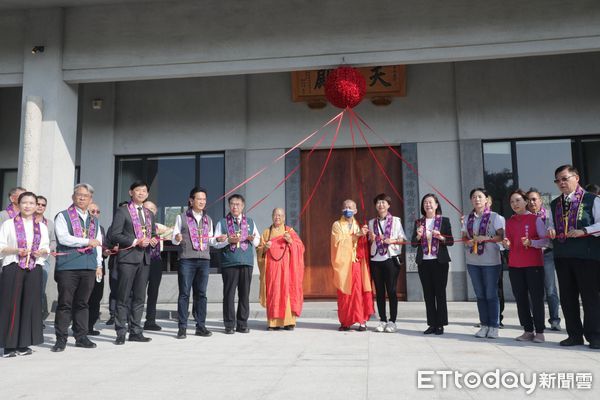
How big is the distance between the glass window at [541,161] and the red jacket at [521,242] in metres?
3.36

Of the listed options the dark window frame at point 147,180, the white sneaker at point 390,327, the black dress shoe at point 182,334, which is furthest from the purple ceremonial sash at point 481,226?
the dark window frame at point 147,180

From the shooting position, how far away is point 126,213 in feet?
15.3

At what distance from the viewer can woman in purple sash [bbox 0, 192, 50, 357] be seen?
4.02m

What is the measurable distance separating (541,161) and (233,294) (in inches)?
213

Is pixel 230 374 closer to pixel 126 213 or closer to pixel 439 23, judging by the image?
pixel 126 213

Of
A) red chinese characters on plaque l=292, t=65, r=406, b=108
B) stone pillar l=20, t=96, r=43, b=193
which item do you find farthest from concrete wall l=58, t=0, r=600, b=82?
red chinese characters on plaque l=292, t=65, r=406, b=108

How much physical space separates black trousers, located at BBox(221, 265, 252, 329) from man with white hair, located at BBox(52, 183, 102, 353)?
136 centimetres

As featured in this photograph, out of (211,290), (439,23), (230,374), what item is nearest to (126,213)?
(230,374)

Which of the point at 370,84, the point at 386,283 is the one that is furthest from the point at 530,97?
the point at 386,283

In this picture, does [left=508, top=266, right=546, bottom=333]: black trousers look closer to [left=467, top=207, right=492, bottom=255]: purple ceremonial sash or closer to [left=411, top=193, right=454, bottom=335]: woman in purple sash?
[left=467, top=207, right=492, bottom=255]: purple ceremonial sash

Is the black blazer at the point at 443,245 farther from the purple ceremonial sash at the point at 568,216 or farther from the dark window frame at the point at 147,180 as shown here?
the dark window frame at the point at 147,180

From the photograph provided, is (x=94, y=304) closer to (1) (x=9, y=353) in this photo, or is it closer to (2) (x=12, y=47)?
(1) (x=9, y=353)

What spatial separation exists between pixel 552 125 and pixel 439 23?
8.72ft

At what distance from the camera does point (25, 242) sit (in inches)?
162
